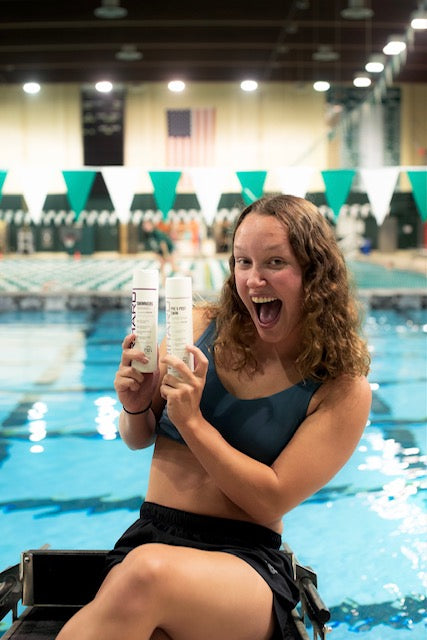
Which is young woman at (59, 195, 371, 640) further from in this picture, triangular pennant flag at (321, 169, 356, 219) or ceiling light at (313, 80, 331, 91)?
ceiling light at (313, 80, 331, 91)

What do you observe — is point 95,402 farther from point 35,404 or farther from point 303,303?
point 303,303

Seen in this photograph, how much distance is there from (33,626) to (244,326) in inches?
29.8

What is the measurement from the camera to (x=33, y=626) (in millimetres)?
1686

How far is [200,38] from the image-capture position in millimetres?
13453

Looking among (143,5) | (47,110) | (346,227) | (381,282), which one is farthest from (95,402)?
(47,110)

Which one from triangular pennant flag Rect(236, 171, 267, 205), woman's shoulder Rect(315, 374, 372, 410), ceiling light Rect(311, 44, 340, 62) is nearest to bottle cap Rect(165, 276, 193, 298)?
woman's shoulder Rect(315, 374, 372, 410)

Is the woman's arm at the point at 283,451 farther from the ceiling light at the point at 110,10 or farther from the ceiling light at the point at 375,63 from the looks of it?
the ceiling light at the point at 375,63

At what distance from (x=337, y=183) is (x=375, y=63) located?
29.2 ft

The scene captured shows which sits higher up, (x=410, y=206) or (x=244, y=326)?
(x=410, y=206)

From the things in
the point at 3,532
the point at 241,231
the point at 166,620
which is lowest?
the point at 3,532

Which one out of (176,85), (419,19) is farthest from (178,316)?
(176,85)

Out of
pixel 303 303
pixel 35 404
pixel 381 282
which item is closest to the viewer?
pixel 303 303

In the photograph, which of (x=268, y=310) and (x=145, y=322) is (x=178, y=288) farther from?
(x=268, y=310)

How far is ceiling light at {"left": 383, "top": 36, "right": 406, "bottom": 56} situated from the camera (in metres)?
12.2
